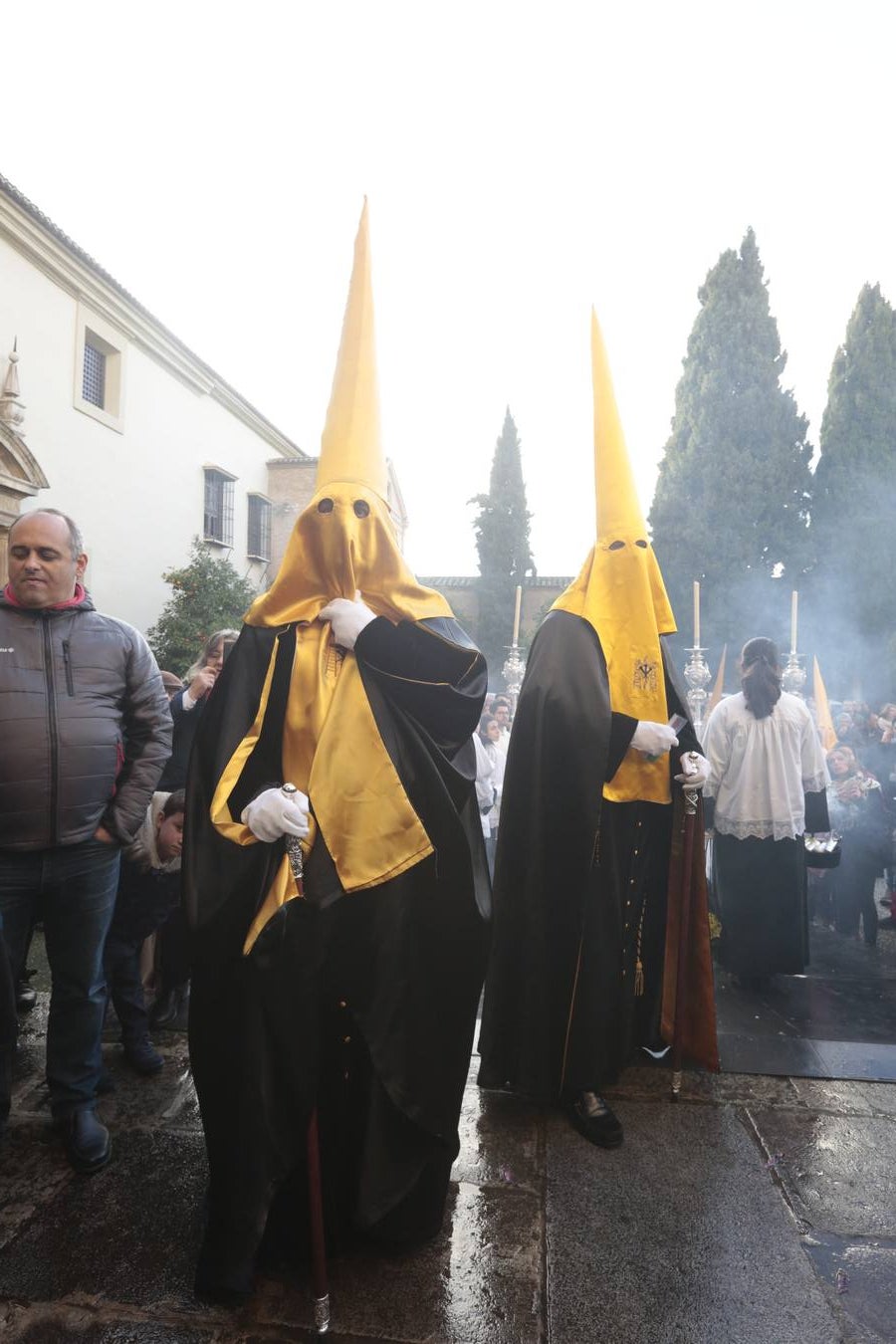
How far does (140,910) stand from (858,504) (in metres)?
20.2

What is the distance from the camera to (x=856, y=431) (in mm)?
19047

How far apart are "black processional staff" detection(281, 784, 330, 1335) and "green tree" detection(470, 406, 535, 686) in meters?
24.6

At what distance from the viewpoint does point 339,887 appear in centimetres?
198

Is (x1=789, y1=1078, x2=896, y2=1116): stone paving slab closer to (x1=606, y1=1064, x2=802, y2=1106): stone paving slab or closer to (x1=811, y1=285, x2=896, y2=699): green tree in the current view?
(x1=606, y1=1064, x2=802, y2=1106): stone paving slab

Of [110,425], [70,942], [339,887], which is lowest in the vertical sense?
[70,942]

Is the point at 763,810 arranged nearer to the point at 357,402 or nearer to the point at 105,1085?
the point at 357,402

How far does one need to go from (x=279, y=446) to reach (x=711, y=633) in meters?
12.9

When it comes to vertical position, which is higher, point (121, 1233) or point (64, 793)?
point (64, 793)

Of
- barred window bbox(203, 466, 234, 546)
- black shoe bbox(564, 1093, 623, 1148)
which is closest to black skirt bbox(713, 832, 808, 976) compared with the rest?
black shoe bbox(564, 1093, 623, 1148)

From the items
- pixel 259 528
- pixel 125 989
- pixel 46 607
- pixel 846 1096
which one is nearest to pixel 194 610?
pixel 259 528

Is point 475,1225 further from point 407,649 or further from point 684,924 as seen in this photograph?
point 407,649

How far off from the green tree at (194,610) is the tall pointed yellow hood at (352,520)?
11819 millimetres

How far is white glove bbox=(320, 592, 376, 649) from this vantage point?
2.17m

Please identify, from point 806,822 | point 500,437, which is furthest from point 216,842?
point 500,437
